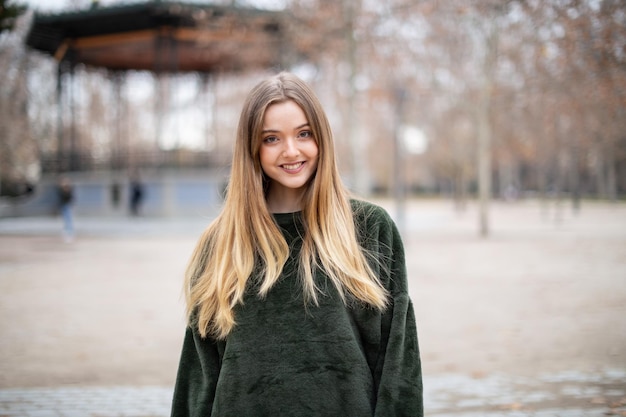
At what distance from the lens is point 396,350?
1924mm

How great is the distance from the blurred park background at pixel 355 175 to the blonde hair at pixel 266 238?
2.59 metres

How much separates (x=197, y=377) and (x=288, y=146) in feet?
3.24

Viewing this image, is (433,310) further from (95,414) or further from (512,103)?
(512,103)

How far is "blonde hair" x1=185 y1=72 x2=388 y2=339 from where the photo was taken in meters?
2.02

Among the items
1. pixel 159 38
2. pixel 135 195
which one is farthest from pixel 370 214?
pixel 159 38

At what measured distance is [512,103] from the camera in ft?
58.5

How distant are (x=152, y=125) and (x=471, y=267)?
160 ft

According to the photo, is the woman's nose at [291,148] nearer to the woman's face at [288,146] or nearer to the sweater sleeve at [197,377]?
the woman's face at [288,146]

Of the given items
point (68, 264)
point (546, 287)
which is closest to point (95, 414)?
point (546, 287)

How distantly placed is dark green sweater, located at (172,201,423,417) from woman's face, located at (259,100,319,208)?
0.38m

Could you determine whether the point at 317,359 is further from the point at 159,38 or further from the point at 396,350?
the point at 159,38

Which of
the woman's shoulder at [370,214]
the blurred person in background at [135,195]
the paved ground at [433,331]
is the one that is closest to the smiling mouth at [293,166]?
the woman's shoulder at [370,214]

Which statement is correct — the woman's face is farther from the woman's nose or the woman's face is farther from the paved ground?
the paved ground

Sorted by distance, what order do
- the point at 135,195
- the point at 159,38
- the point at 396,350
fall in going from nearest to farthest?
the point at 396,350
the point at 135,195
the point at 159,38
